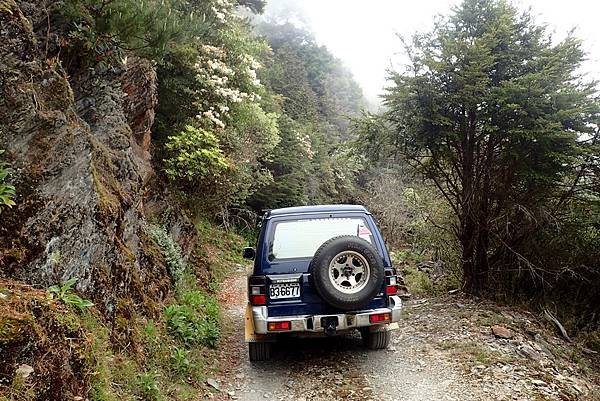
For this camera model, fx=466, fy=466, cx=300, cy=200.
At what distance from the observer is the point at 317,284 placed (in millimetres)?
5340

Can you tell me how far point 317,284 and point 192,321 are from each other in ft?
8.52

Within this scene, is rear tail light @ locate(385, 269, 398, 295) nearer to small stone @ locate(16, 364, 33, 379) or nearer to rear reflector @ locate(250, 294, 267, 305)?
rear reflector @ locate(250, 294, 267, 305)

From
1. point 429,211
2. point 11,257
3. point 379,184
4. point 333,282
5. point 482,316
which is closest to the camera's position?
point 11,257

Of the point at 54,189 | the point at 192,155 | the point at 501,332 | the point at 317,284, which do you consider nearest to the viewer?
the point at 54,189

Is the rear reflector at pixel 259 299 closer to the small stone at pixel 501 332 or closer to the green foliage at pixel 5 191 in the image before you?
the green foliage at pixel 5 191

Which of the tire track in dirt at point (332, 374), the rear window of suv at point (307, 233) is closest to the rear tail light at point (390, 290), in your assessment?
the rear window of suv at point (307, 233)

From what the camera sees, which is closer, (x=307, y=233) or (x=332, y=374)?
(x=332, y=374)

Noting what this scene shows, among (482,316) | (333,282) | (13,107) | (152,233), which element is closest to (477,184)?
(482,316)

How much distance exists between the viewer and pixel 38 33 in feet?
19.9

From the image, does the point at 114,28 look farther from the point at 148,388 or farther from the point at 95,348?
the point at 148,388

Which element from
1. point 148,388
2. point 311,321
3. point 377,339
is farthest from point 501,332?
point 148,388

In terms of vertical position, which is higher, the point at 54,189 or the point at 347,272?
the point at 54,189

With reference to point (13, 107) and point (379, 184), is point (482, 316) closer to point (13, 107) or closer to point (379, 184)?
point (13, 107)

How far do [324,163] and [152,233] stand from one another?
20.0m
